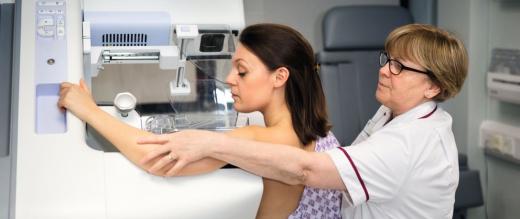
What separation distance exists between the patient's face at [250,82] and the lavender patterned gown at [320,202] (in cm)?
21

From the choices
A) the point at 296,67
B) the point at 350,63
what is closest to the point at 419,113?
the point at 296,67

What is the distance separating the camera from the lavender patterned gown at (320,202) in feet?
5.26

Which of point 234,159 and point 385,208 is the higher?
point 234,159

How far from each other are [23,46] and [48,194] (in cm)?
42

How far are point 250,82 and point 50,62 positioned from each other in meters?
0.52

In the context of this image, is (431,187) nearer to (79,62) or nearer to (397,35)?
(397,35)

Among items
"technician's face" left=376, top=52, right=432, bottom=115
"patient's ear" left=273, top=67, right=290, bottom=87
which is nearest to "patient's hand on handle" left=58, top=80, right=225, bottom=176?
"patient's ear" left=273, top=67, right=290, bottom=87

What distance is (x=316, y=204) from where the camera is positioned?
5.31 ft

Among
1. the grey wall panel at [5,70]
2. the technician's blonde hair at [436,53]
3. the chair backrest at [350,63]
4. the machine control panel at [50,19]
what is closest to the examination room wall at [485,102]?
the chair backrest at [350,63]

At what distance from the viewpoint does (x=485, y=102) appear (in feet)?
9.12

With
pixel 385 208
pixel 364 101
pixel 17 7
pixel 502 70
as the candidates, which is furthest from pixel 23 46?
pixel 502 70

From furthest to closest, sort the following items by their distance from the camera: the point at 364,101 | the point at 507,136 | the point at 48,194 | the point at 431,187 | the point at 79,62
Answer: the point at 364,101, the point at 507,136, the point at 79,62, the point at 431,187, the point at 48,194

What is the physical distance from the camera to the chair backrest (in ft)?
9.25

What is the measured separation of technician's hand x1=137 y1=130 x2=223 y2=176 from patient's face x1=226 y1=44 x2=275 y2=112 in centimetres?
20
